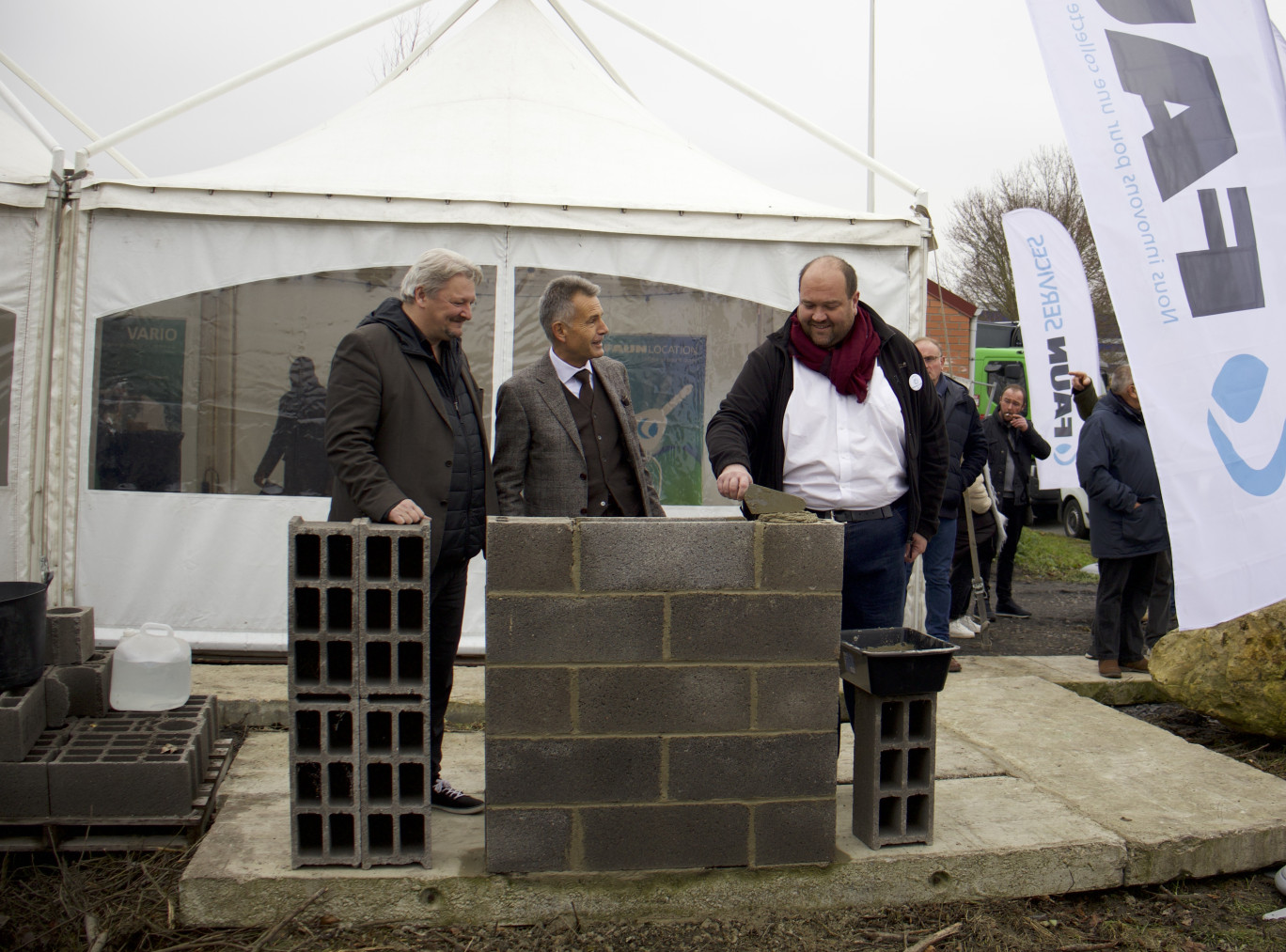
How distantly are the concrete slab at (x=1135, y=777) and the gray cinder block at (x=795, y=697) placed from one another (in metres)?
1.18

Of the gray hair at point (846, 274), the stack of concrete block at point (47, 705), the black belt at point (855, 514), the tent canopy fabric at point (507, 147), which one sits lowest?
the stack of concrete block at point (47, 705)

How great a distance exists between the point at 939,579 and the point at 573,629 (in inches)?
140

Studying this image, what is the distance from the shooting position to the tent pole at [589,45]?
7.19 m

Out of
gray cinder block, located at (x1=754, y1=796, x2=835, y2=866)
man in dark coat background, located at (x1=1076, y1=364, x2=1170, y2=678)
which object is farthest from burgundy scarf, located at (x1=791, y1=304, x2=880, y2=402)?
man in dark coat background, located at (x1=1076, y1=364, x2=1170, y2=678)

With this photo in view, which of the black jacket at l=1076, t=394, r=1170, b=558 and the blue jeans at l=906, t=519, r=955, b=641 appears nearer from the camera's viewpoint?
the black jacket at l=1076, t=394, r=1170, b=558

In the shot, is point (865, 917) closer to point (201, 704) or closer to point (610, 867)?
point (610, 867)

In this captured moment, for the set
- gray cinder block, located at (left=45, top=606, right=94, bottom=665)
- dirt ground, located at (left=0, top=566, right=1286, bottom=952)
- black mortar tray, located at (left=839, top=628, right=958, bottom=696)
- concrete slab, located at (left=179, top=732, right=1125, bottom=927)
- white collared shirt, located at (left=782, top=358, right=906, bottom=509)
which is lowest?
dirt ground, located at (left=0, top=566, right=1286, bottom=952)

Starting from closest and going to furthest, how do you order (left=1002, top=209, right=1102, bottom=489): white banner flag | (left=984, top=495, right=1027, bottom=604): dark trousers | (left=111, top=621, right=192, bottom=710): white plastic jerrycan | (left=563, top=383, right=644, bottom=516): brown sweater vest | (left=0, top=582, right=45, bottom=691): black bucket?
(left=0, top=582, right=45, bottom=691): black bucket, (left=563, top=383, right=644, bottom=516): brown sweater vest, (left=111, top=621, right=192, bottom=710): white plastic jerrycan, (left=984, top=495, right=1027, bottom=604): dark trousers, (left=1002, top=209, right=1102, bottom=489): white banner flag

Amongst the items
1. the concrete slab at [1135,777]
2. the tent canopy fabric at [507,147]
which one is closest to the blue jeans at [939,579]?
the concrete slab at [1135,777]

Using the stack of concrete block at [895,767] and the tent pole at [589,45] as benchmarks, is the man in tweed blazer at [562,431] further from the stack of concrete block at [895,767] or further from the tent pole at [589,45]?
the tent pole at [589,45]

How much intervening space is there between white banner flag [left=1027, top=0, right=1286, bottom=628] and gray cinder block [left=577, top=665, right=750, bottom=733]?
1.90 meters

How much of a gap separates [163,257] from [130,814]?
339 centimetres

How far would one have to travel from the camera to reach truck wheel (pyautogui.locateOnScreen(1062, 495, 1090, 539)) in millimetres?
13711

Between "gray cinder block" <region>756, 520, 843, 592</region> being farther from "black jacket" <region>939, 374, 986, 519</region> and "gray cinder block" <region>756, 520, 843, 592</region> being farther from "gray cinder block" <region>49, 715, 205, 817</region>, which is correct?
"black jacket" <region>939, 374, 986, 519</region>
